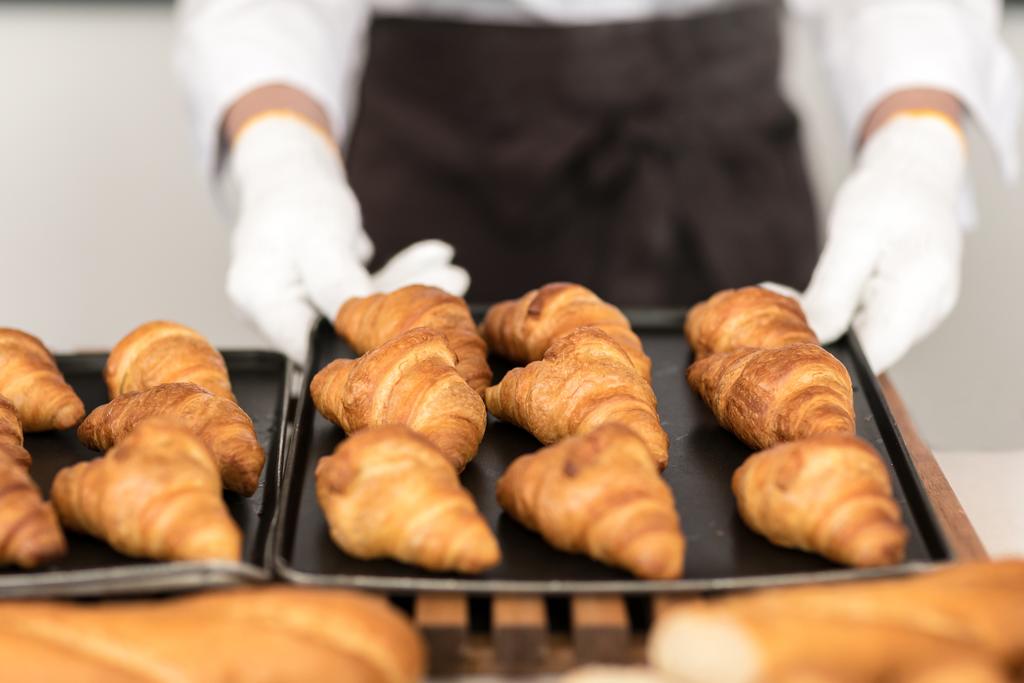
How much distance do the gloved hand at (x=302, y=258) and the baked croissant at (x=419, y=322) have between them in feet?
0.56

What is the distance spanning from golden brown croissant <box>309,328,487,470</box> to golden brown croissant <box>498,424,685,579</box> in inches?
5.1

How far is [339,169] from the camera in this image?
227 cm

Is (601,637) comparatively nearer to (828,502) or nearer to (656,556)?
(656,556)

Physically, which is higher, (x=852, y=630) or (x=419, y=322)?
(x=419, y=322)

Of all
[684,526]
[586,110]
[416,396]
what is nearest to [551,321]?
[416,396]

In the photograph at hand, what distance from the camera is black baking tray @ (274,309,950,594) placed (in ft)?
3.85

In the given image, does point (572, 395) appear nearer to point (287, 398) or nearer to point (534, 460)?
point (534, 460)

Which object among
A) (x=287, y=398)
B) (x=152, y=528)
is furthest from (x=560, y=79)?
(x=152, y=528)

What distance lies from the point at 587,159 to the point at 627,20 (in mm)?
295

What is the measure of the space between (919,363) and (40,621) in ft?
10.4

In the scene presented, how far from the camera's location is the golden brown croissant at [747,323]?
5.47 ft

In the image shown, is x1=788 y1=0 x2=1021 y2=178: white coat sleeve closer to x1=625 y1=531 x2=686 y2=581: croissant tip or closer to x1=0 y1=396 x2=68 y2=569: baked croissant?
x1=625 y1=531 x2=686 y2=581: croissant tip

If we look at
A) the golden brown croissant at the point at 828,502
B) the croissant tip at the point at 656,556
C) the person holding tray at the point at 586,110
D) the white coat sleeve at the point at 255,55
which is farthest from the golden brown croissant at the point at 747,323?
the white coat sleeve at the point at 255,55

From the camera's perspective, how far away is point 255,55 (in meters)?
2.39
